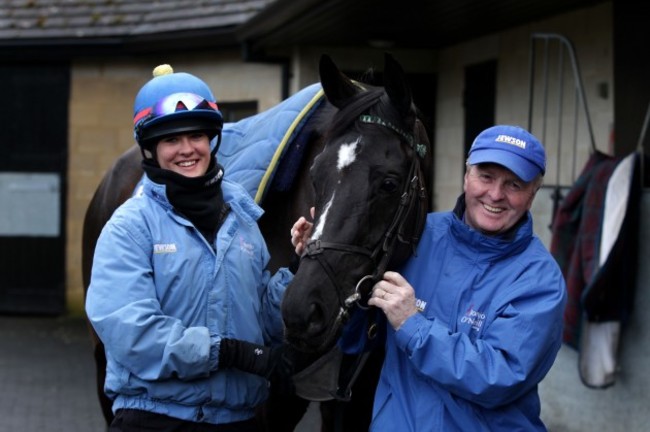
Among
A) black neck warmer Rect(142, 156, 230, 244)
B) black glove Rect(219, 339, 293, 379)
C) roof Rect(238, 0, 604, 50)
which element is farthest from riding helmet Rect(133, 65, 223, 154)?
roof Rect(238, 0, 604, 50)

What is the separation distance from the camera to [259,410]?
389cm

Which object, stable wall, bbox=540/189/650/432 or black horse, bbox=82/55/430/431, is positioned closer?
black horse, bbox=82/55/430/431

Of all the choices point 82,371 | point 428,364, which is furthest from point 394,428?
point 82,371

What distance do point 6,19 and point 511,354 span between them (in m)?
10.7

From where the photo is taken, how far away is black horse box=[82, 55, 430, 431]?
2832 mm

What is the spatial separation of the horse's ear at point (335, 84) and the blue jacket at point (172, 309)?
500 mm

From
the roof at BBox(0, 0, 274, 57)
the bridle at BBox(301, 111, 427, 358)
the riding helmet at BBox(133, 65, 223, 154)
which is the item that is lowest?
the bridle at BBox(301, 111, 427, 358)

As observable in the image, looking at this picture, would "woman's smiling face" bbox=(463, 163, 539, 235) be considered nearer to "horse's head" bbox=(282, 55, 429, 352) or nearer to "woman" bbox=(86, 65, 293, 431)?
"horse's head" bbox=(282, 55, 429, 352)

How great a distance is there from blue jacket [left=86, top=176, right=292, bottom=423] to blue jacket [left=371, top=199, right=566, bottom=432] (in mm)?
465

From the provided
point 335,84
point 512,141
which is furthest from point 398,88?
point 512,141

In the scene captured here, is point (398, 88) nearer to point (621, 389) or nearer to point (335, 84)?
point (335, 84)

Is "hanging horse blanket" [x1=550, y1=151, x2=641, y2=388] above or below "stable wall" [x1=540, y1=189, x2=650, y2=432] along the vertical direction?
above

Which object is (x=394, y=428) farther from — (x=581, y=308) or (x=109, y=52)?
(x=109, y=52)

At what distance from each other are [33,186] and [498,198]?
33.4 feet
